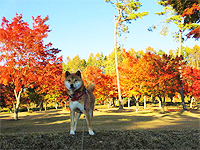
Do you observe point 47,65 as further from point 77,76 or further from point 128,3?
point 128,3

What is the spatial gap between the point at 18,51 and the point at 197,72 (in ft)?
88.1

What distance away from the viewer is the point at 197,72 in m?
28.9

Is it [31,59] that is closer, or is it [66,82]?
[66,82]

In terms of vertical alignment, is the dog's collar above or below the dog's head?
below

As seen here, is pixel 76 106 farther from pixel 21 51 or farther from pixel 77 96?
pixel 21 51

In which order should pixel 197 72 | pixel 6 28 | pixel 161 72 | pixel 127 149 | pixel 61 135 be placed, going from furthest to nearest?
pixel 197 72 → pixel 161 72 → pixel 6 28 → pixel 61 135 → pixel 127 149

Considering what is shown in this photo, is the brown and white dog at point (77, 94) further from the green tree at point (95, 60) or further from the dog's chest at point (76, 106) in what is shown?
the green tree at point (95, 60)

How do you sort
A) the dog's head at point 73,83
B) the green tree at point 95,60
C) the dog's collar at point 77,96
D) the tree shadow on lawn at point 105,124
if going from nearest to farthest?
1. the dog's head at point 73,83
2. the dog's collar at point 77,96
3. the tree shadow on lawn at point 105,124
4. the green tree at point 95,60

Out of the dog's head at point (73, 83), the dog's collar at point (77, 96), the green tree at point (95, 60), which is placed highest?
the green tree at point (95, 60)

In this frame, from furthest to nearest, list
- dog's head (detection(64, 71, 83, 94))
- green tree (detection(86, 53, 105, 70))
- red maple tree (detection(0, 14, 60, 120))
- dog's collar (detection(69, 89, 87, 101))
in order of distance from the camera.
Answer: green tree (detection(86, 53, 105, 70)) → red maple tree (detection(0, 14, 60, 120)) → dog's collar (detection(69, 89, 87, 101)) → dog's head (detection(64, 71, 83, 94))

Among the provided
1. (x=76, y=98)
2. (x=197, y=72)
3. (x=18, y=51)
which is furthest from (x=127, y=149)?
(x=197, y=72)

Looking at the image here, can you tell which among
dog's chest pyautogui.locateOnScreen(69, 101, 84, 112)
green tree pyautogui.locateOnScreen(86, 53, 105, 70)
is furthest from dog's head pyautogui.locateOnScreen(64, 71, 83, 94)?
green tree pyautogui.locateOnScreen(86, 53, 105, 70)

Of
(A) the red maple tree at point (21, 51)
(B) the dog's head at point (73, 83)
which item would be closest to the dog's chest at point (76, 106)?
(B) the dog's head at point (73, 83)

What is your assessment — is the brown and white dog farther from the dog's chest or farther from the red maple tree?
the red maple tree
